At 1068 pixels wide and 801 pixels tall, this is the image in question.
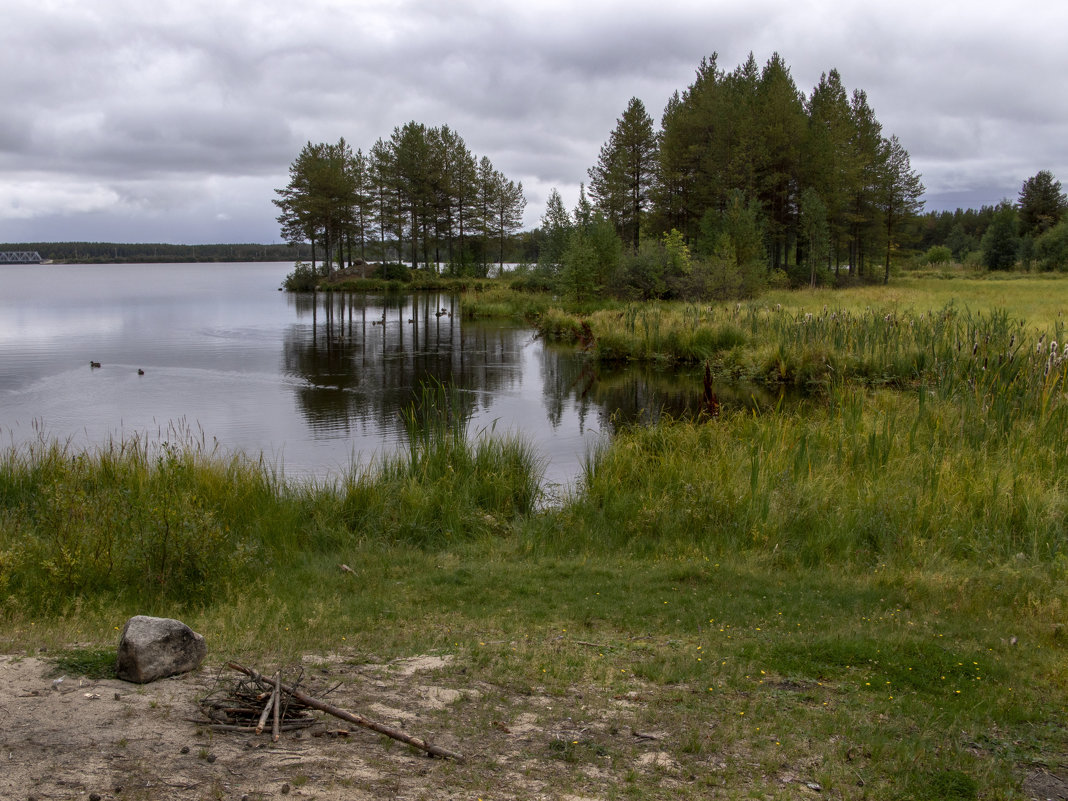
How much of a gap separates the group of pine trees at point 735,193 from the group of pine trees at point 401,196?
1683 centimetres

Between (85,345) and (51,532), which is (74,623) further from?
(85,345)

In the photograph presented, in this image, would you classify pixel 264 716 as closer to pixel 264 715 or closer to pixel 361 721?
pixel 264 715

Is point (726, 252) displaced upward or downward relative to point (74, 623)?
upward

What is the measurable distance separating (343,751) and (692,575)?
3.80m

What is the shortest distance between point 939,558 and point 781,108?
47.1 meters

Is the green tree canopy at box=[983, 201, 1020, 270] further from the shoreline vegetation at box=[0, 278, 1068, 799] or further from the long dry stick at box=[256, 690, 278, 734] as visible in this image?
the long dry stick at box=[256, 690, 278, 734]

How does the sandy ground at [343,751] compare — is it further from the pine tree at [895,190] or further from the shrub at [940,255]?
the shrub at [940,255]

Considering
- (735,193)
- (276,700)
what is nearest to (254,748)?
(276,700)

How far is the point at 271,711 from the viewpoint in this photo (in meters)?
3.74

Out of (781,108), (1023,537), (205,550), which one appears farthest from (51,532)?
(781,108)

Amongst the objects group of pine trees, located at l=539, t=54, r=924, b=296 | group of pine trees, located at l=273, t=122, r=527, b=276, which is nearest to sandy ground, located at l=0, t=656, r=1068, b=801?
group of pine trees, located at l=539, t=54, r=924, b=296

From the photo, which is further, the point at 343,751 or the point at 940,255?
the point at 940,255

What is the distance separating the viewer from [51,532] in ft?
22.7

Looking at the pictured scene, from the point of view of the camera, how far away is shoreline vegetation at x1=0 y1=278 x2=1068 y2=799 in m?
4.04
